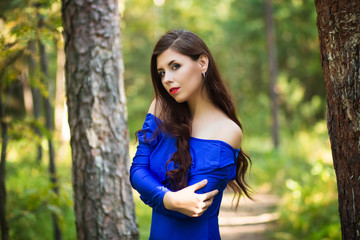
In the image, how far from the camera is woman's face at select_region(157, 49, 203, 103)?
7.35 feet

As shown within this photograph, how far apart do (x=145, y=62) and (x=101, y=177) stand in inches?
756

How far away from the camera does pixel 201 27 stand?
17.7 meters

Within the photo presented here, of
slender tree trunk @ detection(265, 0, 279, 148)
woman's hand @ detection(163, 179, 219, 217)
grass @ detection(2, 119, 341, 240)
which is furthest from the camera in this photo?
slender tree trunk @ detection(265, 0, 279, 148)

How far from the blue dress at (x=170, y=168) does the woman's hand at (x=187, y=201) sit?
0.05 m

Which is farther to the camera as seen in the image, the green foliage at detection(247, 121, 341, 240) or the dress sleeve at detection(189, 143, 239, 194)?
the green foliage at detection(247, 121, 341, 240)

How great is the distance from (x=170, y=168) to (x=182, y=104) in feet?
1.61

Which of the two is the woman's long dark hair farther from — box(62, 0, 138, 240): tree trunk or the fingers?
box(62, 0, 138, 240): tree trunk

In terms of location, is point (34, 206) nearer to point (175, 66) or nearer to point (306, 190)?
point (175, 66)

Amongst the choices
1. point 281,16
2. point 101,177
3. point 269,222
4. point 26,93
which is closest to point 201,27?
point 281,16

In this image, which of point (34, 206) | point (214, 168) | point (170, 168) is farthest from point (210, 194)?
point (34, 206)

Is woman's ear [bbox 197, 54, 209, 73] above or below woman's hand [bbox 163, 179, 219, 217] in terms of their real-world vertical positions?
above

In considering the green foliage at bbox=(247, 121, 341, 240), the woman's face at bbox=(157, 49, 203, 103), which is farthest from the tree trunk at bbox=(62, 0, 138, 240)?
the green foliage at bbox=(247, 121, 341, 240)

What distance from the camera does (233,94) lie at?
14.1 ft

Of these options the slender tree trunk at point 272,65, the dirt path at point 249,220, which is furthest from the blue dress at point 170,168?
the slender tree trunk at point 272,65
